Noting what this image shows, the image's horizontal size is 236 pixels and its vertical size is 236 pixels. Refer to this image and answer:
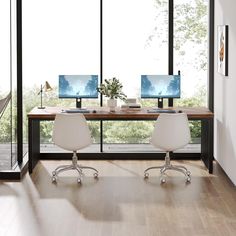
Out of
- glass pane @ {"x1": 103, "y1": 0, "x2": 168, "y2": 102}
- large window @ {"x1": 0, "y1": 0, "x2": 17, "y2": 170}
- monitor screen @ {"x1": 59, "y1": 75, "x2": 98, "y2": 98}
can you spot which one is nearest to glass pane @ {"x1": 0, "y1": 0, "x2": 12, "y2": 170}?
large window @ {"x1": 0, "y1": 0, "x2": 17, "y2": 170}

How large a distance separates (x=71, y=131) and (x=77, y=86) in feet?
3.94

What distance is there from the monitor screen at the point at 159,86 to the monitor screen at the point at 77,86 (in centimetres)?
63

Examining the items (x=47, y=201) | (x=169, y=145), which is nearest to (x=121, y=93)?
(x=169, y=145)

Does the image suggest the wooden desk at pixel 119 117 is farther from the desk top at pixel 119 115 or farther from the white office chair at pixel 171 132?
the white office chair at pixel 171 132

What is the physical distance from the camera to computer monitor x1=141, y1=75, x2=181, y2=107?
8.70 m

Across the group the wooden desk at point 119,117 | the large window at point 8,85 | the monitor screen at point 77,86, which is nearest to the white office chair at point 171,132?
the wooden desk at point 119,117

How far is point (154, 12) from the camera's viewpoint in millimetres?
9062

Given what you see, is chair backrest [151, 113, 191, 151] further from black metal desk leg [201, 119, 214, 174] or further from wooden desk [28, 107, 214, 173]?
black metal desk leg [201, 119, 214, 174]

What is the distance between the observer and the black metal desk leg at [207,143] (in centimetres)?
818

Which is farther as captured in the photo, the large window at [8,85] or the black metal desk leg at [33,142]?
the black metal desk leg at [33,142]

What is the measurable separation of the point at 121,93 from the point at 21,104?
1246 millimetres

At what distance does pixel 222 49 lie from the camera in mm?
8164

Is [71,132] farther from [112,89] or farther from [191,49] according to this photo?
[191,49]

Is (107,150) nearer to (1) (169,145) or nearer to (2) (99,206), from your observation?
(1) (169,145)
